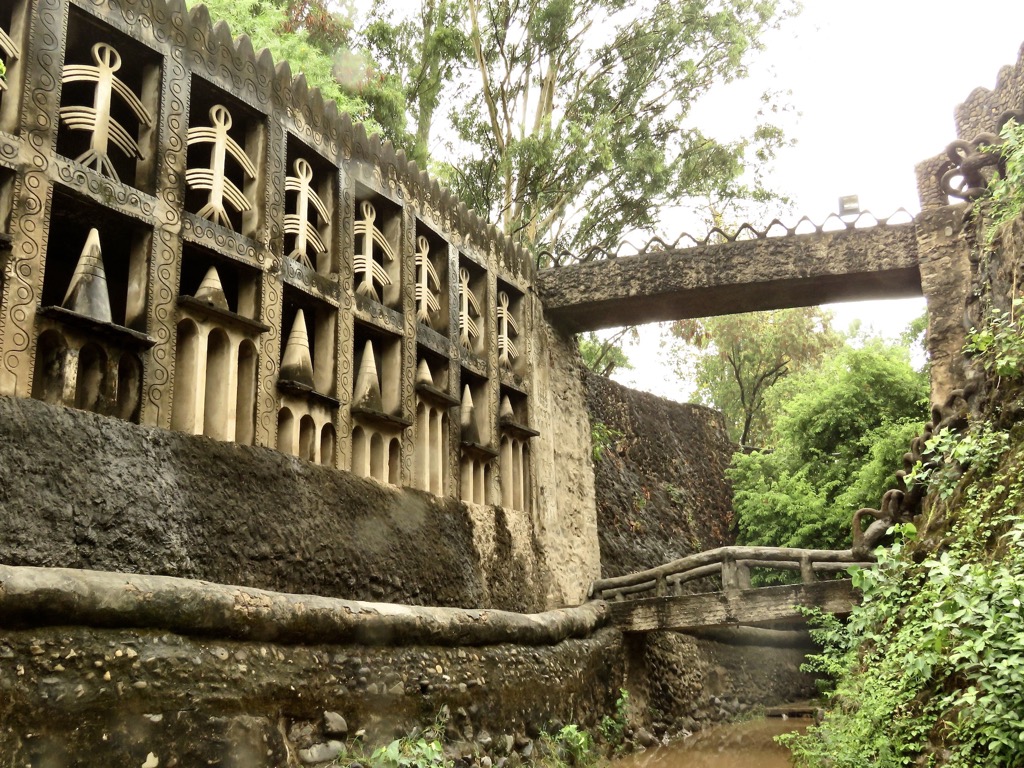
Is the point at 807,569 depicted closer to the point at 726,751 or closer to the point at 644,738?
the point at 726,751

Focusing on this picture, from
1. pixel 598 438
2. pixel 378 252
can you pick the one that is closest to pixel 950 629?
pixel 378 252

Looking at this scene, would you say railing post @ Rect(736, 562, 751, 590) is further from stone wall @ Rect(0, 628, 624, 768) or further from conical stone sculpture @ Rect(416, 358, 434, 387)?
conical stone sculpture @ Rect(416, 358, 434, 387)

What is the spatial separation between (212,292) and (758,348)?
821 inches

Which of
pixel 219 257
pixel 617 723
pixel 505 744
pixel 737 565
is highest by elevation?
pixel 219 257

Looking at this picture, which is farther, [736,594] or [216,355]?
[736,594]

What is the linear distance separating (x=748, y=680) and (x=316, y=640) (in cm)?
935

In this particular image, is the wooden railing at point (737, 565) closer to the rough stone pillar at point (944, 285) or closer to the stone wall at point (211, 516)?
the rough stone pillar at point (944, 285)

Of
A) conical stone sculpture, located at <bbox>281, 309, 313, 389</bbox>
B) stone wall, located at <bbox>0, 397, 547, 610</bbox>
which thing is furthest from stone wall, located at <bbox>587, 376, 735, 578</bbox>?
conical stone sculpture, located at <bbox>281, 309, 313, 389</bbox>

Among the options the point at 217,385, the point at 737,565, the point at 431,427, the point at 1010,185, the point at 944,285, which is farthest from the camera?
the point at 944,285

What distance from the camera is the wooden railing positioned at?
10008mm

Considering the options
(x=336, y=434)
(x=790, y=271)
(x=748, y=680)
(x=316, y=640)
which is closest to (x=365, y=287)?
(x=336, y=434)

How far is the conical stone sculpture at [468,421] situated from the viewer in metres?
9.80

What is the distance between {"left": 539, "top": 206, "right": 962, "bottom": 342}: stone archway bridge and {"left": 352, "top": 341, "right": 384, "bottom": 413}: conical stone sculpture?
418 centimetres

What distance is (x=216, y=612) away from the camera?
5438mm
